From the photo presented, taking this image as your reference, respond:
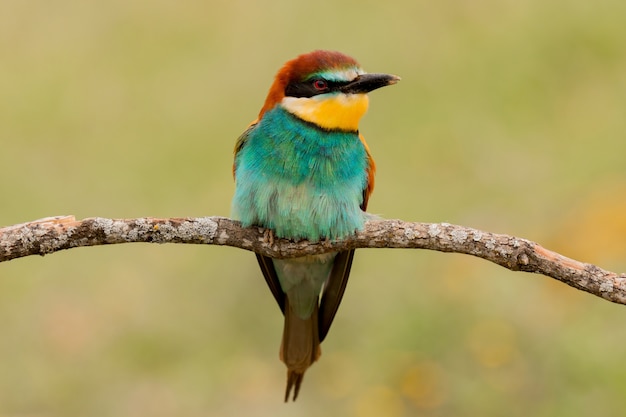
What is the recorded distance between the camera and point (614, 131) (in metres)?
5.20

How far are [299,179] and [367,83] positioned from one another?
307mm

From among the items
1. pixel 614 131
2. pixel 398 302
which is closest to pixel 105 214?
pixel 398 302

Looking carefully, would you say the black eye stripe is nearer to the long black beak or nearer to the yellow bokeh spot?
the long black beak

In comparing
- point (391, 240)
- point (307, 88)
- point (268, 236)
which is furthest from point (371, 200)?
point (391, 240)

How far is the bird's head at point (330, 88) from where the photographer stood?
281 cm

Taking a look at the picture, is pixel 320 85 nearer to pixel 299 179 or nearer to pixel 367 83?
pixel 367 83

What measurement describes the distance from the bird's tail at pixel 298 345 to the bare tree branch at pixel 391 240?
0.84 meters

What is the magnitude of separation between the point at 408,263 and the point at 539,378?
1177 mm

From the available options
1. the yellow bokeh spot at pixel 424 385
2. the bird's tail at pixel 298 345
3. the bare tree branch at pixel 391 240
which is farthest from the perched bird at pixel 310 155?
the yellow bokeh spot at pixel 424 385

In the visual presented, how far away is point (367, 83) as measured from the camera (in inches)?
110

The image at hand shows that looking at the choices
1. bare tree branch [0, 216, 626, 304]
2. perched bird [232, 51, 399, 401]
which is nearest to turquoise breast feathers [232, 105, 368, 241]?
perched bird [232, 51, 399, 401]

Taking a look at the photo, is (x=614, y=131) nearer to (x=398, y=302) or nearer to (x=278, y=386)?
(x=398, y=302)

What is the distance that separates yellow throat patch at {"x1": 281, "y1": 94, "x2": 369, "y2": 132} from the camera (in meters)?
2.82

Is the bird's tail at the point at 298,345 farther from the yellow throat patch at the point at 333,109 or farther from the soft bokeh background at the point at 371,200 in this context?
the yellow throat patch at the point at 333,109
